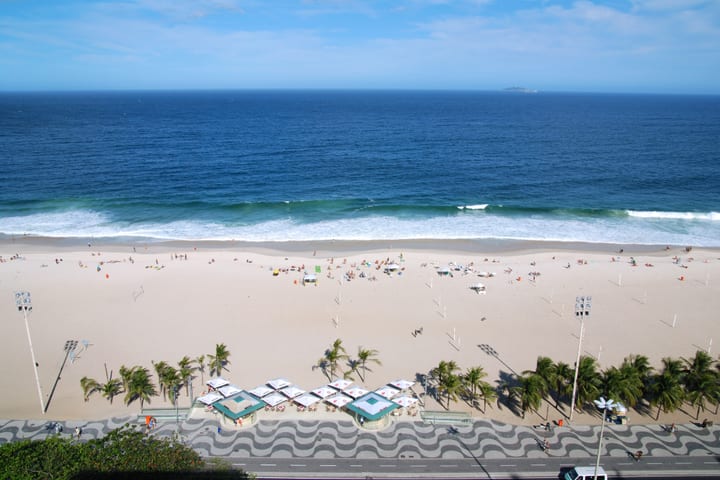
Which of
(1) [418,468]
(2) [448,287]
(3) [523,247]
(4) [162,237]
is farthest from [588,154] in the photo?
(1) [418,468]

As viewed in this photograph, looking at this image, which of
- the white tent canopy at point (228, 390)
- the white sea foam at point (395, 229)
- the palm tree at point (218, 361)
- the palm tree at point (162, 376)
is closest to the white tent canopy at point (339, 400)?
the white tent canopy at point (228, 390)

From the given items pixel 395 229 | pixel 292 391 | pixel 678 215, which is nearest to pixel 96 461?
pixel 292 391

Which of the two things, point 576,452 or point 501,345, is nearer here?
point 576,452

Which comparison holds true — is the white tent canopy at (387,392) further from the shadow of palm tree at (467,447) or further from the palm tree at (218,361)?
the palm tree at (218,361)

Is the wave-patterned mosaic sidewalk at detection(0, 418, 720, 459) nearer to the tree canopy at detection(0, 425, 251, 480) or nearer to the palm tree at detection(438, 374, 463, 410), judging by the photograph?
the palm tree at detection(438, 374, 463, 410)

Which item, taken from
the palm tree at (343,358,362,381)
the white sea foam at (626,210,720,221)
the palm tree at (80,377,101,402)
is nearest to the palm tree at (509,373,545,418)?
the palm tree at (343,358,362,381)

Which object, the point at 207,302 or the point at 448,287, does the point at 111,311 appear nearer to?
the point at 207,302

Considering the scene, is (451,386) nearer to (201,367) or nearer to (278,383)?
(278,383)
